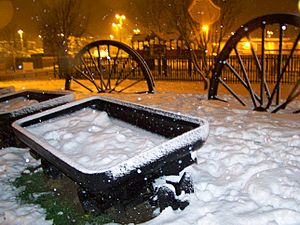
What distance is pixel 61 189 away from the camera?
476cm

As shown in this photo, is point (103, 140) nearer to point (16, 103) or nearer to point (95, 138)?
point (95, 138)

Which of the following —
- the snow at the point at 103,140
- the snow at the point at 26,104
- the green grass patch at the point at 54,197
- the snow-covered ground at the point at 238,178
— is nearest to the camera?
the snow at the point at 103,140

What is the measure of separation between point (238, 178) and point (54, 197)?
99.3 inches

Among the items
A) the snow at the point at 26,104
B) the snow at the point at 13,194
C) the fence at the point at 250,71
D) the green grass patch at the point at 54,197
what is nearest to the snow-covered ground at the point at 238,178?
the snow at the point at 13,194

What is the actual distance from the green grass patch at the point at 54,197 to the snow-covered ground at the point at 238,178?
144 millimetres

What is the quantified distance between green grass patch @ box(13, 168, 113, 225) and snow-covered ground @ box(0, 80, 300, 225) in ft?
0.47

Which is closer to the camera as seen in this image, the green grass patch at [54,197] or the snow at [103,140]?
the snow at [103,140]

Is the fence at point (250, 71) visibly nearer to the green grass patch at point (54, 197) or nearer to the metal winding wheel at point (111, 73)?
the metal winding wheel at point (111, 73)

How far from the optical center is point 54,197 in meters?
4.53

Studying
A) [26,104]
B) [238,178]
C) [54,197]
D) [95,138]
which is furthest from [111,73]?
[238,178]

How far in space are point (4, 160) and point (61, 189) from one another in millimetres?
1707

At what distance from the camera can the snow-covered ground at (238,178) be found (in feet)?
11.9

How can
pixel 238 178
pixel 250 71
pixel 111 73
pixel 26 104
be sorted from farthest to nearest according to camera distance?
1. pixel 250 71
2. pixel 111 73
3. pixel 26 104
4. pixel 238 178

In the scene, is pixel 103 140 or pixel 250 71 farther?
pixel 250 71
